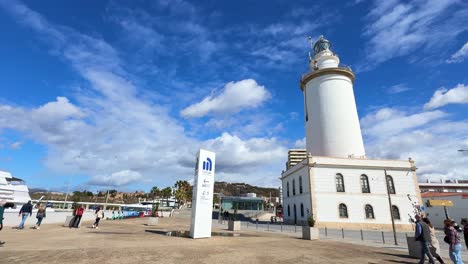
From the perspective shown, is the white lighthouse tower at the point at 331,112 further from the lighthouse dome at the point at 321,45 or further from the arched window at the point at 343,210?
the arched window at the point at 343,210

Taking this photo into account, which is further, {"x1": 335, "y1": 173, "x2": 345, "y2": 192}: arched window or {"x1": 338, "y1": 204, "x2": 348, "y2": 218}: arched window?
{"x1": 335, "y1": 173, "x2": 345, "y2": 192}: arched window

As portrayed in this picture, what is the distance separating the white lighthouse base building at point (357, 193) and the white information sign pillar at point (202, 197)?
68.0ft

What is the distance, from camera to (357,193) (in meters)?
34.2

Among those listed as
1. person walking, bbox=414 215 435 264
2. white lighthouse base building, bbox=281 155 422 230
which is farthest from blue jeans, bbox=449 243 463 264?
white lighthouse base building, bbox=281 155 422 230

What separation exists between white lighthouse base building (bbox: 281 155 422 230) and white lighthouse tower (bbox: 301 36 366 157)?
10.6 feet

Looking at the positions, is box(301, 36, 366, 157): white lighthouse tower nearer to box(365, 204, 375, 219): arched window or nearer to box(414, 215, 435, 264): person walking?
box(365, 204, 375, 219): arched window

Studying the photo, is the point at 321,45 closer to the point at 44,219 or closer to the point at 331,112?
the point at 331,112

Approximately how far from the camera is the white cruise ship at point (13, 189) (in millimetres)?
34000

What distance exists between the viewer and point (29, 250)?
9672mm

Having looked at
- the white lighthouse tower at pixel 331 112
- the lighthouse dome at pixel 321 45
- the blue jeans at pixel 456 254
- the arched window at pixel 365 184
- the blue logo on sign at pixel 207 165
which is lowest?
the blue jeans at pixel 456 254

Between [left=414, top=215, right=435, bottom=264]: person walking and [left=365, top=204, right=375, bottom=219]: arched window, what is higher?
[left=365, top=204, right=375, bottom=219]: arched window

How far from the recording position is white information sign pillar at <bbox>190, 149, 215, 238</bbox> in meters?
15.7

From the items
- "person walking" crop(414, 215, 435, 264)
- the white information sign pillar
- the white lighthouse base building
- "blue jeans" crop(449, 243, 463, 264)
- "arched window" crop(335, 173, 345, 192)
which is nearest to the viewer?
"blue jeans" crop(449, 243, 463, 264)

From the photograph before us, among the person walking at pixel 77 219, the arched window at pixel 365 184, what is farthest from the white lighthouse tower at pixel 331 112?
the person walking at pixel 77 219
